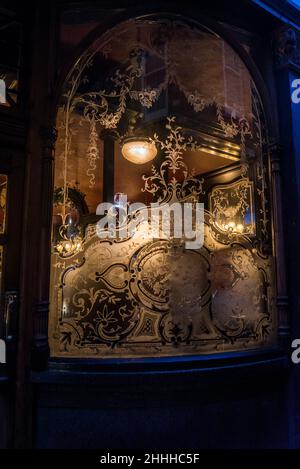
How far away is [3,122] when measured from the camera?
335 cm

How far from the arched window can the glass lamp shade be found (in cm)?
1

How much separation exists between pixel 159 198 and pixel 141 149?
53 cm

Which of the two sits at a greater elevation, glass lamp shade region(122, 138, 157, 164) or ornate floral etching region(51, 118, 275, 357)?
glass lamp shade region(122, 138, 157, 164)

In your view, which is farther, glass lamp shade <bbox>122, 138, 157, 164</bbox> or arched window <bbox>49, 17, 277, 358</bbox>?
glass lamp shade <bbox>122, 138, 157, 164</bbox>

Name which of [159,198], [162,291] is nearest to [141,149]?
[159,198]

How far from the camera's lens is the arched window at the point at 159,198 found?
3352 millimetres

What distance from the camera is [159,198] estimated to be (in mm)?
3537

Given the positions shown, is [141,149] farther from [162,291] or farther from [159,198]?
[162,291]

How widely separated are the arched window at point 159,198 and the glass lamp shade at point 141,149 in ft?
0.04

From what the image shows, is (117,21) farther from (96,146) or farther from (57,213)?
(57,213)

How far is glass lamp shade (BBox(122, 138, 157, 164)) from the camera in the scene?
12.0 feet

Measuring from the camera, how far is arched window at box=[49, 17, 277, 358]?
3.35 m

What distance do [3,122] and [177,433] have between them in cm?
311
